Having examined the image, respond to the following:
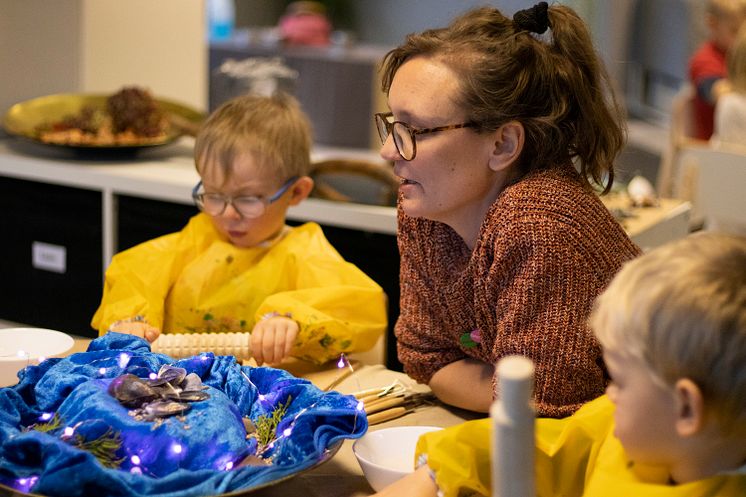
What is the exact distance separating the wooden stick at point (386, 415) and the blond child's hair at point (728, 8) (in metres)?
3.87

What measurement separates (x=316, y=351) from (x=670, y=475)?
2.34 ft

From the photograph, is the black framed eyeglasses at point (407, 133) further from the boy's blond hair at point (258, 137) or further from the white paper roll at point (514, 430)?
the white paper roll at point (514, 430)

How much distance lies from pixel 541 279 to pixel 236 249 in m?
0.72

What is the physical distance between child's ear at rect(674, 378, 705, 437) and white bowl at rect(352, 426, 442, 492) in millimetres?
367

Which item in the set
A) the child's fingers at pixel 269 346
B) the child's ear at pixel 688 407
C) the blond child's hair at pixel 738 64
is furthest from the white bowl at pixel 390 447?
the blond child's hair at pixel 738 64

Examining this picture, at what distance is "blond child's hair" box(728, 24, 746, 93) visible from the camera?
3895 mm

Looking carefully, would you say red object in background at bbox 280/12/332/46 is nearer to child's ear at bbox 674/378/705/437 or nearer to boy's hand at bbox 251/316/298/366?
boy's hand at bbox 251/316/298/366

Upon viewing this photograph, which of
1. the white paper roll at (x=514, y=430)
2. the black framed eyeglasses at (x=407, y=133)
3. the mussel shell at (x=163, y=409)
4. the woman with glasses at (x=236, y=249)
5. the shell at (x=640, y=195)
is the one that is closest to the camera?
the white paper roll at (x=514, y=430)

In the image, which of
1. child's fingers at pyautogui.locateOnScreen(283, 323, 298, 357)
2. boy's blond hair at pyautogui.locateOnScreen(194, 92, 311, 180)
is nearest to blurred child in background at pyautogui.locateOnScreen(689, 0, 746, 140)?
boy's blond hair at pyautogui.locateOnScreen(194, 92, 311, 180)

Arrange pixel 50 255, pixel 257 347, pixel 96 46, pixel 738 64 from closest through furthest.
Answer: pixel 257 347 → pixel 50 255 → pixel 96 46 → pixel 738 64

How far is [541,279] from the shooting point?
1236mm

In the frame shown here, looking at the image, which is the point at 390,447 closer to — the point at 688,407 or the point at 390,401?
the point at 390,401

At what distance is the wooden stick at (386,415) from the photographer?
1.31 meters

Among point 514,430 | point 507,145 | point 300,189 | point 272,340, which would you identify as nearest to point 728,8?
point 300,189
